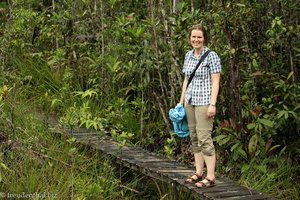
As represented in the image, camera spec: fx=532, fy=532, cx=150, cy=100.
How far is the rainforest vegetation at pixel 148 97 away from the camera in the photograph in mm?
5430

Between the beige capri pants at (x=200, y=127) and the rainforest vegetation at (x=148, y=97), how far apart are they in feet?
2.85

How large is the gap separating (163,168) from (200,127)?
821 millimetres

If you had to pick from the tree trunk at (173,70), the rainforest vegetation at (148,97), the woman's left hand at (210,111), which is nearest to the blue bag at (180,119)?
the woman's left hand at (210,111)

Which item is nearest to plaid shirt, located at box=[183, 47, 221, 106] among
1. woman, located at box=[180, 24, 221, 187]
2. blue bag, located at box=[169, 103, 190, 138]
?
woman, located at box=[180, 24, 221, 187]

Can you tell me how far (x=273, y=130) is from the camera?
19.4 feet

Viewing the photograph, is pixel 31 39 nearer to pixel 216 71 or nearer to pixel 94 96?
pixel 94 96

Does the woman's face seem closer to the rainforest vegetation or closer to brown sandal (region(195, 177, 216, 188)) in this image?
the rainforest vegetation

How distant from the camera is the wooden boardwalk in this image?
190 inches

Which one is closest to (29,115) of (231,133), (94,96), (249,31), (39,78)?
(94,96)

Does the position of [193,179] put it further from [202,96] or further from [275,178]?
[275,178]

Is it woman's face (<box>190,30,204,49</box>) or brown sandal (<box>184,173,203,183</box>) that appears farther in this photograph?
brown sandal (<box>184,173,203,183</box>)

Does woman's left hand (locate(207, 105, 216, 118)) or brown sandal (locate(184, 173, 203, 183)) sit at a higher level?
woman's left hand (locate(207, 105, 216, 118))

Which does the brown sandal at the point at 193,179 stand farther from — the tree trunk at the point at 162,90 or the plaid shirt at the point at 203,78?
the tree trunk at the point at 162,90

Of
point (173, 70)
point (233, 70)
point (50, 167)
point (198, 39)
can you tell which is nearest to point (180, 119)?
point (198, 39)
